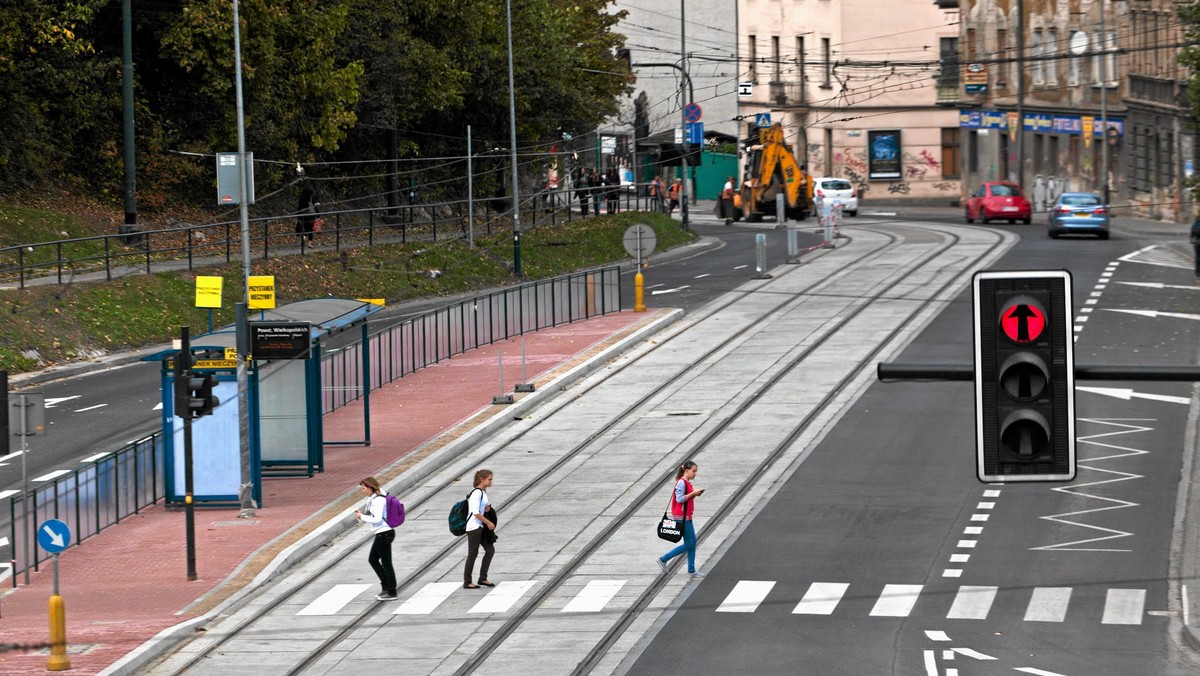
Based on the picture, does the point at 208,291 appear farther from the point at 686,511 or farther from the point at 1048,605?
the point at 1048,605

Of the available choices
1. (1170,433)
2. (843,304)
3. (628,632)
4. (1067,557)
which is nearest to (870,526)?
(1067,557)

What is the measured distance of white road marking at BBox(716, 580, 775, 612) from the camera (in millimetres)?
19859

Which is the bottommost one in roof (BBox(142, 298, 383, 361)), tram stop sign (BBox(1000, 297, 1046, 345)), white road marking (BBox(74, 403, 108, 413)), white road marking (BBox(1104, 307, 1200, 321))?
white road marking (BBox(74, 403, 108, 413))

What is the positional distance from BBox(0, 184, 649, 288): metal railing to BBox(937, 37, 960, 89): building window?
2622cm

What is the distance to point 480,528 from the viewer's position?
2112 cm

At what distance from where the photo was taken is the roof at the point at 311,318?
26.9 m

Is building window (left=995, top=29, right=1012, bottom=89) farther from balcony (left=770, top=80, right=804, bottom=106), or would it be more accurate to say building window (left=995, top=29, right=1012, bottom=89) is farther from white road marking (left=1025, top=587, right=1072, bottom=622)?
white road marking (left=1025, top=587, right=1072, bottom=622)

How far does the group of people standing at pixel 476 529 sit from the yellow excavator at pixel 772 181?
44659mm

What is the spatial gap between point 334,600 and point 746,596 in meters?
4.93

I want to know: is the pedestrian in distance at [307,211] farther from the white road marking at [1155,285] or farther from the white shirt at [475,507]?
the white shirt at [475,507]

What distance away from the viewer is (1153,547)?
2261 centimetres

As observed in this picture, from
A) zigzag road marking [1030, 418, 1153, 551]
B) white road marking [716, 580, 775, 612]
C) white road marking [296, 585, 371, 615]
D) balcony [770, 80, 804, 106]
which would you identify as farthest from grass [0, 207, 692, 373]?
zigzag road marking [1030, 418, 1153, 551]

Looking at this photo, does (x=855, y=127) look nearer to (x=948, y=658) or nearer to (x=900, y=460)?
(x=900, y=460)

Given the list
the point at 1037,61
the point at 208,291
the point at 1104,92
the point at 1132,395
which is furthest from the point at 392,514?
the point at 1037,61
